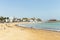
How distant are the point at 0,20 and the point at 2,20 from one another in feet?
9.81

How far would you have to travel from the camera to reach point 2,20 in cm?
9644

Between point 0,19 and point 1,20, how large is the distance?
5.28ft

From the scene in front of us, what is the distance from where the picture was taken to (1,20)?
313 ft

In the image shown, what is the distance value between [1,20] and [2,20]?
1227 millimetres

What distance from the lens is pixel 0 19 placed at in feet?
308

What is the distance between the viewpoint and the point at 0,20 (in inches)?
3684

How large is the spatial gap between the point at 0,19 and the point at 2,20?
2.76m

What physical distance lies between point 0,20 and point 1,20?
1781 mm
